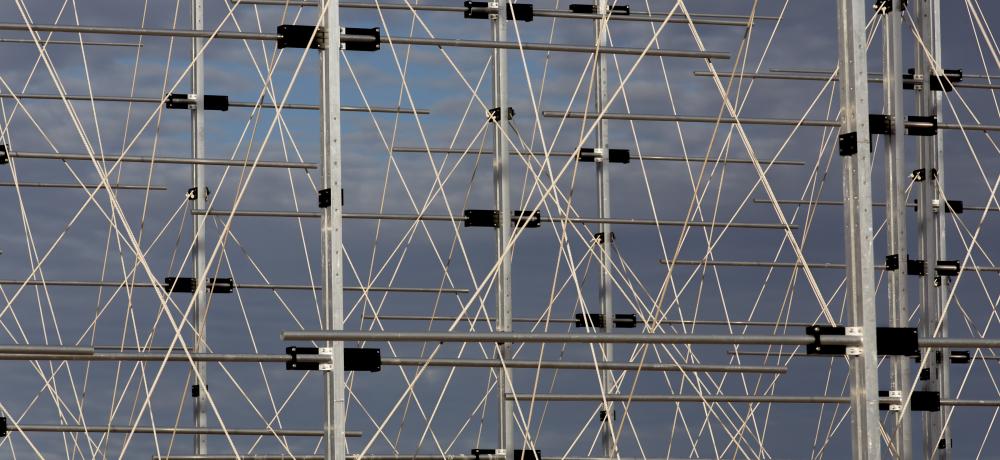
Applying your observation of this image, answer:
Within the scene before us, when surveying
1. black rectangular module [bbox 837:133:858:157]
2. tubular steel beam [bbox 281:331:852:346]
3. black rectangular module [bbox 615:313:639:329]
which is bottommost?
black rectangular module [bbox 615:313:639:329]

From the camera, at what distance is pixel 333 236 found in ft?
29.2

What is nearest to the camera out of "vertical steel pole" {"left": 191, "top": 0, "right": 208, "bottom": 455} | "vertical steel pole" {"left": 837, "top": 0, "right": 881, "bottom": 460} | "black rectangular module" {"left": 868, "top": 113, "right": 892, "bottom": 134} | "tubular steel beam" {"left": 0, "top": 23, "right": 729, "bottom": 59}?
"vertical steel pole" {"left": 837, "top": 0, "right": 881, "bottom": 460}

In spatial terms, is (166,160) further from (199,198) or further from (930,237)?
(930,237)

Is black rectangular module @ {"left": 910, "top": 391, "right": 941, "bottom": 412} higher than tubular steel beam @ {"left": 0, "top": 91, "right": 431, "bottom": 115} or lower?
lower

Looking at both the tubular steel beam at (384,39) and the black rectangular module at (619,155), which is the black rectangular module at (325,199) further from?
the black rectangular module at (619,155)

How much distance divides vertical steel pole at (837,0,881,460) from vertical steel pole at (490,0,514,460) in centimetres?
389

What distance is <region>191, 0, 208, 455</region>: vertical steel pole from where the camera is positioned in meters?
14.5

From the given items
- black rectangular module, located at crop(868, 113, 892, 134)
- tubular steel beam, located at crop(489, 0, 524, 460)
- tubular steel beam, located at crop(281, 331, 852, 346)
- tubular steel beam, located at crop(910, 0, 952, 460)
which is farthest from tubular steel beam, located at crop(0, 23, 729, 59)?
tubular steel beam, located at crop(910, 0, 952, 460)

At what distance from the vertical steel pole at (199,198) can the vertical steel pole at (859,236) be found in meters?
7.51

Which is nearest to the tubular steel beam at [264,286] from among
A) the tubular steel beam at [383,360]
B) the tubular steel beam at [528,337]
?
the tubular steel beam at [383,360]

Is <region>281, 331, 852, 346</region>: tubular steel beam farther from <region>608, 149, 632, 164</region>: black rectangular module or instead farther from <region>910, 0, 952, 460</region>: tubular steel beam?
<region>608, 149, 632, 164</region>: black rectangular module

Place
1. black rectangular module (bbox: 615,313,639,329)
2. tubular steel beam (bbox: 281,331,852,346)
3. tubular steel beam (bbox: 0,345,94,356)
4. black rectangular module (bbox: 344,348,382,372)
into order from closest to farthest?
1. tubular steel beam (bbox: 281,331,852,346)
2. tubular steel beam (bbox: 0,345,94,356)
3. black rectangular module (bbox: 344,348,382,372)
4. black rectangular module (bbox: 615,313,639,329)

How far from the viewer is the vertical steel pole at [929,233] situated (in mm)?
13695

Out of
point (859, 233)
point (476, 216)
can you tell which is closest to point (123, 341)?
point (476, 216)
